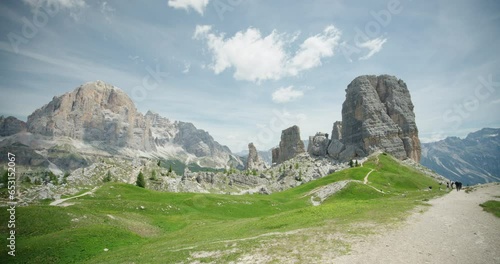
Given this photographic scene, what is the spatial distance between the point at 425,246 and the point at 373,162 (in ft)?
392

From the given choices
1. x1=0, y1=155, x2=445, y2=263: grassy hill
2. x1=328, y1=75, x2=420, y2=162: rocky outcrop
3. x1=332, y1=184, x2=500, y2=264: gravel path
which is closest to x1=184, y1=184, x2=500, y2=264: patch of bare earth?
x1=332, y1=184, x2=500, y2=264: gravel path

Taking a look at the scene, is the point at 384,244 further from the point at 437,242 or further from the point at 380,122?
the point at 380,122

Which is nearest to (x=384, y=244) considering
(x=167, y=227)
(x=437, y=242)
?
(x=437, y=242)

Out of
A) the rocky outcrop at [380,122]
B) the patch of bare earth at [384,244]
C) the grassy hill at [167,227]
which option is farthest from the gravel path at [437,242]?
the rocky outcrop at [380,122]

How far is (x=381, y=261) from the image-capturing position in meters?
19.0

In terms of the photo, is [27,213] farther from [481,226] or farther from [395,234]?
[481,226]

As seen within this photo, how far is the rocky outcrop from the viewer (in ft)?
579

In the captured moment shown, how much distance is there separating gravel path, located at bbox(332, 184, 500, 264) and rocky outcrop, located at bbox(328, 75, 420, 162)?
154604mm

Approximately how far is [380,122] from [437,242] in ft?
575

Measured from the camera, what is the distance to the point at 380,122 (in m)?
183

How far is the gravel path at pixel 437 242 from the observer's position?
19422 mm

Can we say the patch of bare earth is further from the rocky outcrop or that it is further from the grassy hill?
the rocky outcrop

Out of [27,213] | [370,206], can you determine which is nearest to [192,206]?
[27,213]

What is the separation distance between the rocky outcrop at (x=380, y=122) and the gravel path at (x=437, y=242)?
15460cm
